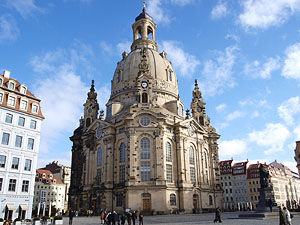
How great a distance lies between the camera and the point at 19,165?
36000 millimetres

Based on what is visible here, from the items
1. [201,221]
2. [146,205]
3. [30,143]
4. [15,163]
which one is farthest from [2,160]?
[201,221]

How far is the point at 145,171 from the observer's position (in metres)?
50.5

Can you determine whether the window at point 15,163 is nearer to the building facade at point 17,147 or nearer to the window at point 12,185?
the building facade at point 17,147

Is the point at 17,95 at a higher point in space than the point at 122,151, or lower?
higher

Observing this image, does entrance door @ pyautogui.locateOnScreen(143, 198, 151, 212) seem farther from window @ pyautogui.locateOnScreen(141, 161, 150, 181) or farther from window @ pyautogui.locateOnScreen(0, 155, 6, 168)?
window @ pyautogui.locateOnScreen(0, 155, 6, 168)

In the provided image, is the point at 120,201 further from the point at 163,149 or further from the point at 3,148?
the point at 3,148

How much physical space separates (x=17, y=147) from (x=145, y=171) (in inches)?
900

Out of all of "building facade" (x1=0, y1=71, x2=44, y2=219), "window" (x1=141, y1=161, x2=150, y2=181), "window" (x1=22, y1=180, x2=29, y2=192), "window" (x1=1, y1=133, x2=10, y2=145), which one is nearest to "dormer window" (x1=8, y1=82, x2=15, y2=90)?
"building facade" (x1=0, y1=71, x2=44, y2=219)

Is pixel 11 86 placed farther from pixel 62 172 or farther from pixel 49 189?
pixel 62 172

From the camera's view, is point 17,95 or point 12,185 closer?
point 12,185

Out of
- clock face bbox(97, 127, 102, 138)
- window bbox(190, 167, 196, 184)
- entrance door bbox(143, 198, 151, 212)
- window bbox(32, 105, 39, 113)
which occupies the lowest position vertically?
entrance door bbox(143, 198, 151, 212)

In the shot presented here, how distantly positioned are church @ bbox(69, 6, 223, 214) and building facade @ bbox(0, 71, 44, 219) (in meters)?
17.6

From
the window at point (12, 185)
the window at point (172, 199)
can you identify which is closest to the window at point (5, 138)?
the window at point (12, 185)

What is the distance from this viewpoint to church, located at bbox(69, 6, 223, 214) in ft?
164
